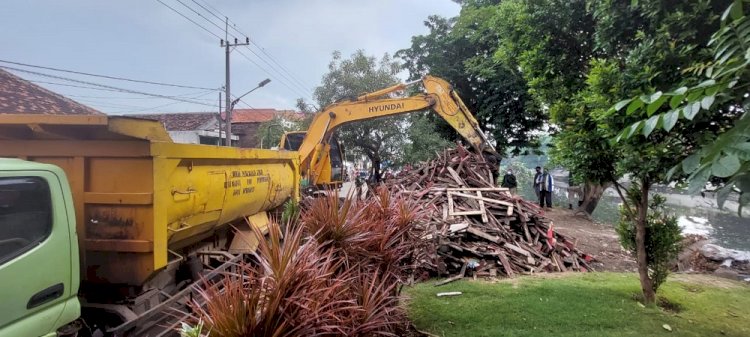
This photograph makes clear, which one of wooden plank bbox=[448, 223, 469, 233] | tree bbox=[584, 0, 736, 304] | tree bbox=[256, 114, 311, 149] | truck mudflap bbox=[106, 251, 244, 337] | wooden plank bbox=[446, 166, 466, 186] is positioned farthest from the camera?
tree bbox=[256, 114, 311, 149]

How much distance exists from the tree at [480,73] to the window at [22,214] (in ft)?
48.1

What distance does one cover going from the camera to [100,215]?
330 centimetres

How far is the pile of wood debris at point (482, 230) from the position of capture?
7737 mm

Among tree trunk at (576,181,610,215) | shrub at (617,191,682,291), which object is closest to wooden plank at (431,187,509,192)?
shrub at (617,191,682,291)

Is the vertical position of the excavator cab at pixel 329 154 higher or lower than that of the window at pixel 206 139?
→ lower

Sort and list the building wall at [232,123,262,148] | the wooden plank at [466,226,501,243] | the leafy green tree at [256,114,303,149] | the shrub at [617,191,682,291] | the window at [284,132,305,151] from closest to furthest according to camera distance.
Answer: the shrub at [617,191,682,291], the wooden plank at [466,226,501,243], the window at [284,132,305,151], the leafy green tree at [256,114,303,149], the building wall at [232,123,262,148]

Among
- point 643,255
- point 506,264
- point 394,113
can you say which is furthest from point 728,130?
point 394,113

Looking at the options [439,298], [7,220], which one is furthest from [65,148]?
[439,298]

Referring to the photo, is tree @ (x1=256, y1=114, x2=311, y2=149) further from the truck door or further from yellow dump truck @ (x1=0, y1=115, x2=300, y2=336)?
the truck door

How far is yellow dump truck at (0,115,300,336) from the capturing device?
7.66 ft

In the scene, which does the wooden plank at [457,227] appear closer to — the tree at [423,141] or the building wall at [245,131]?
the tree at [423,141]

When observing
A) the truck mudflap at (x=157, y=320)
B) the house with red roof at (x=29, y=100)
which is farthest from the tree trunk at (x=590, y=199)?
the house with red roof at (x=29, y=100)

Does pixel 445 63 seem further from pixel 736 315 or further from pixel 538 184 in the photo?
pixel 736 315

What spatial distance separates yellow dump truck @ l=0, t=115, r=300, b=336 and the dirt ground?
7703 mm
